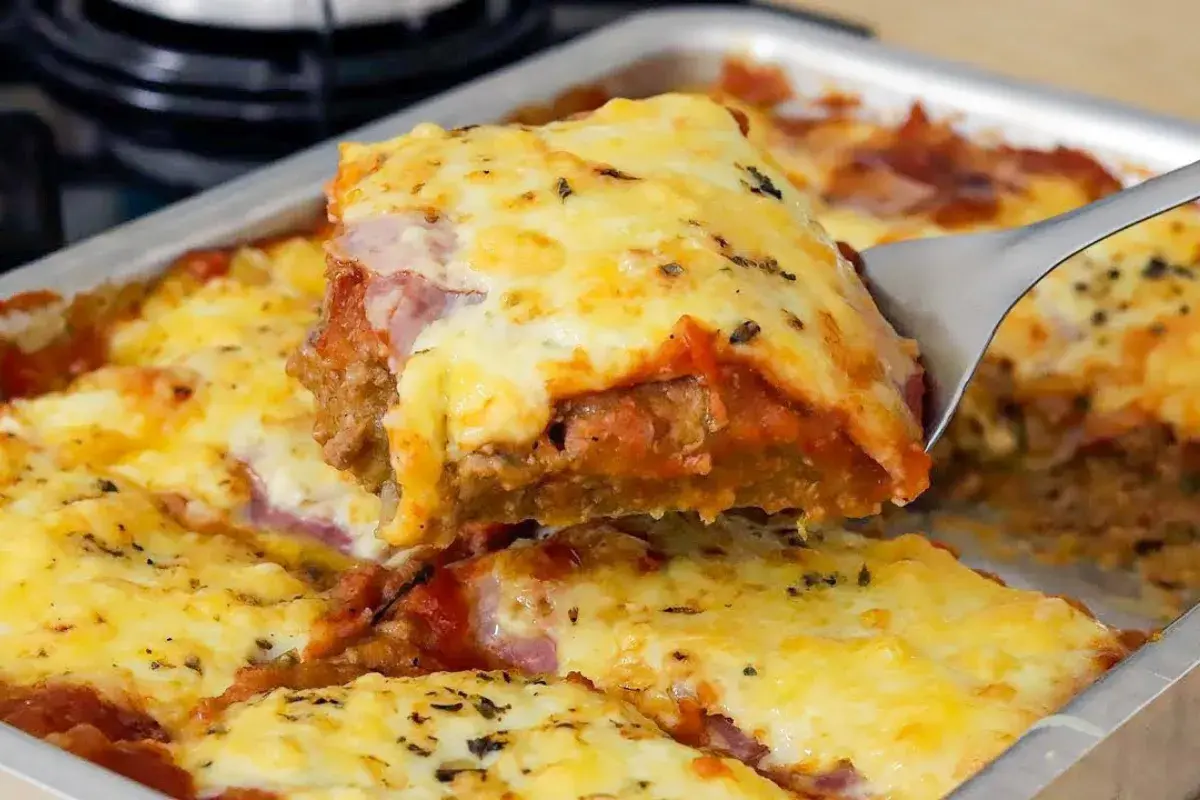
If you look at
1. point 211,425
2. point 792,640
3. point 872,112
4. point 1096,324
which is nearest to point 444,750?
point 792,640

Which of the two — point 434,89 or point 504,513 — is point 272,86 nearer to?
point 434,89

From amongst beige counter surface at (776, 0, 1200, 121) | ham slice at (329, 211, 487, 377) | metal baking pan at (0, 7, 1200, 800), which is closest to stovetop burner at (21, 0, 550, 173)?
metal baking pan at (0, 7, 1200, 800)

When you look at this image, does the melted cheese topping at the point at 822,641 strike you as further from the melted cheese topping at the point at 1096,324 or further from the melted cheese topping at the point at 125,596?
the melted cheese topping at the point at 1096,324

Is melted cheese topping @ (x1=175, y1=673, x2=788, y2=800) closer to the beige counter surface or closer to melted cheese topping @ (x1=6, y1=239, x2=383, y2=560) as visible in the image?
melted cheese topping @ (x1=6, y1=239, x2=383, y2=560)

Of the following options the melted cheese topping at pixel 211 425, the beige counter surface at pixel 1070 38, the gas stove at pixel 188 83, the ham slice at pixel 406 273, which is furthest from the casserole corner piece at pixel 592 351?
the beige counter surface at pixel 1070 38

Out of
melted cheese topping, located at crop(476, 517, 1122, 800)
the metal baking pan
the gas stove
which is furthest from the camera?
the gas stove

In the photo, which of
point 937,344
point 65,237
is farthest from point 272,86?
point 937,344
